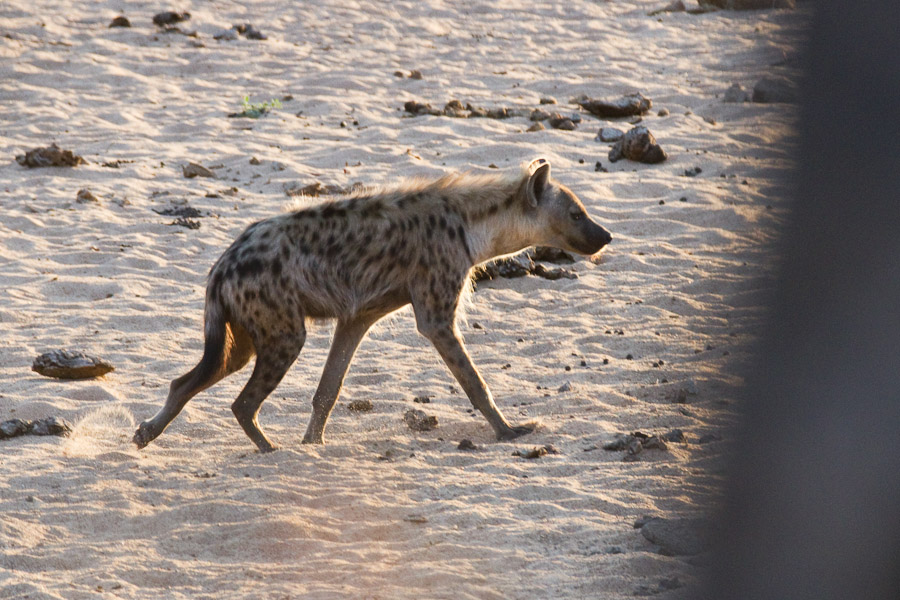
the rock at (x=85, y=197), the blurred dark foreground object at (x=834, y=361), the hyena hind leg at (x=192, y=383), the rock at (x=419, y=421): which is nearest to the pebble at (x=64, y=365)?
the hyena hind leg at (x=192, y=383)

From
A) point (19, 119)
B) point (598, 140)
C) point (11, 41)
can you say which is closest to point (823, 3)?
point (598, 140)

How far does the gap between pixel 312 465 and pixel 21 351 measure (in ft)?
7.31

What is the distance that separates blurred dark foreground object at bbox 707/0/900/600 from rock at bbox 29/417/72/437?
14.1ft

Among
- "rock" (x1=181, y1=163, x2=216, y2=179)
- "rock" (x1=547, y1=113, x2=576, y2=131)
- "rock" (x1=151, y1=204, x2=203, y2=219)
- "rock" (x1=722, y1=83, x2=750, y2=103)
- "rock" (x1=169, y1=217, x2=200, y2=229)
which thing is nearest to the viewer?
"rock" (x1=169, y1=217, x2=200, y2=229)

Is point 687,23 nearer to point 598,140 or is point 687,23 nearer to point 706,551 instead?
point 598,140

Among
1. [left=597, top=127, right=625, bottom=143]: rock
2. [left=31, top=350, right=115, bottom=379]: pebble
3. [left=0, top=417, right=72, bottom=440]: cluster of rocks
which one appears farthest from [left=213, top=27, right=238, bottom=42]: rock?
[left=0, top=417, right=72, bottom=440]: cluster of rocks

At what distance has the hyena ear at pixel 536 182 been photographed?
5477mm

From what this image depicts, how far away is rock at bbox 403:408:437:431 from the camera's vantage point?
5.16 m

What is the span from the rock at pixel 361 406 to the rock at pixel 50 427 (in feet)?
4.43

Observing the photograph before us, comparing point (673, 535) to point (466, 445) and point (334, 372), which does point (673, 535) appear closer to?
point (466, 445)

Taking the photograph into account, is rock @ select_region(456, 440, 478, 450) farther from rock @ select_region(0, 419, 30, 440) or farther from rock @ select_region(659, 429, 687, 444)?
rock @ select_region(0, 419, 30, 440)

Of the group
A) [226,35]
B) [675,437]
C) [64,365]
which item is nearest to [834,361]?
[675,437]

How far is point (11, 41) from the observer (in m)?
11.4

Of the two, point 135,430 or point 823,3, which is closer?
point 823,3
